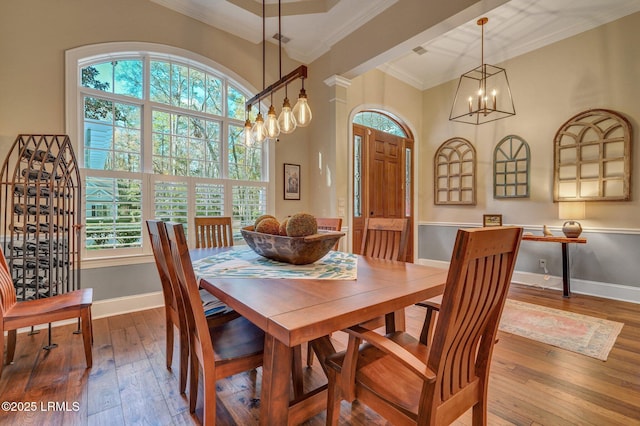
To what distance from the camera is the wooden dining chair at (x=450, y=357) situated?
2.96ft

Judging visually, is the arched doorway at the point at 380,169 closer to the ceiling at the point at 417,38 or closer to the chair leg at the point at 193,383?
the ceiling at the point at 417,38

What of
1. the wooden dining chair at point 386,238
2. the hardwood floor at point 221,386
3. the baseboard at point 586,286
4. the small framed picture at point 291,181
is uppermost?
the small framed picture at point 291,181

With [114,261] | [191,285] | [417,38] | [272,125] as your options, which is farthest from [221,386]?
[417,38]

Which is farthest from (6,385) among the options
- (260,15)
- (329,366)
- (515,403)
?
(260,15)

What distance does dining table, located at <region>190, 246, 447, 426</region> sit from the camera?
93cm

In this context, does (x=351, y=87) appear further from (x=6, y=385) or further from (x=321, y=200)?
(x=6, y=385)

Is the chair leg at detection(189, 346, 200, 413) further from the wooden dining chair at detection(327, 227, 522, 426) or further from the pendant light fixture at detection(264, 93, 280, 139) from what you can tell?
the pendant light fixture at detection(264, 93, 280, 139)

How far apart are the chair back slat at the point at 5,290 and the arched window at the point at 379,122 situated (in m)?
4.03

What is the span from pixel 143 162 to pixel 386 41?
9.57 ft

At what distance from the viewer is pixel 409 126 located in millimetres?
5273

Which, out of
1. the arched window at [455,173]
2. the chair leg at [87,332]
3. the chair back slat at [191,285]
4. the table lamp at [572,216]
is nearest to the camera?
the chair back slat at [191,285]

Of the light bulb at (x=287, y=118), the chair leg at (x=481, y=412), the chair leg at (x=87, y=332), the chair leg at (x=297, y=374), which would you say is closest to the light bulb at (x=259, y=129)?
the light bulb at (x=287, y=118)

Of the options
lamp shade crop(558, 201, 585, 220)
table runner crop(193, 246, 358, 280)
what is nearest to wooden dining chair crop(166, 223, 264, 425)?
table runner crop(193, 246, 358, 280)

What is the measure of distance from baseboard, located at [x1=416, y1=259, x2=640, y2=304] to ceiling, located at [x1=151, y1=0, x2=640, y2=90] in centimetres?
315
